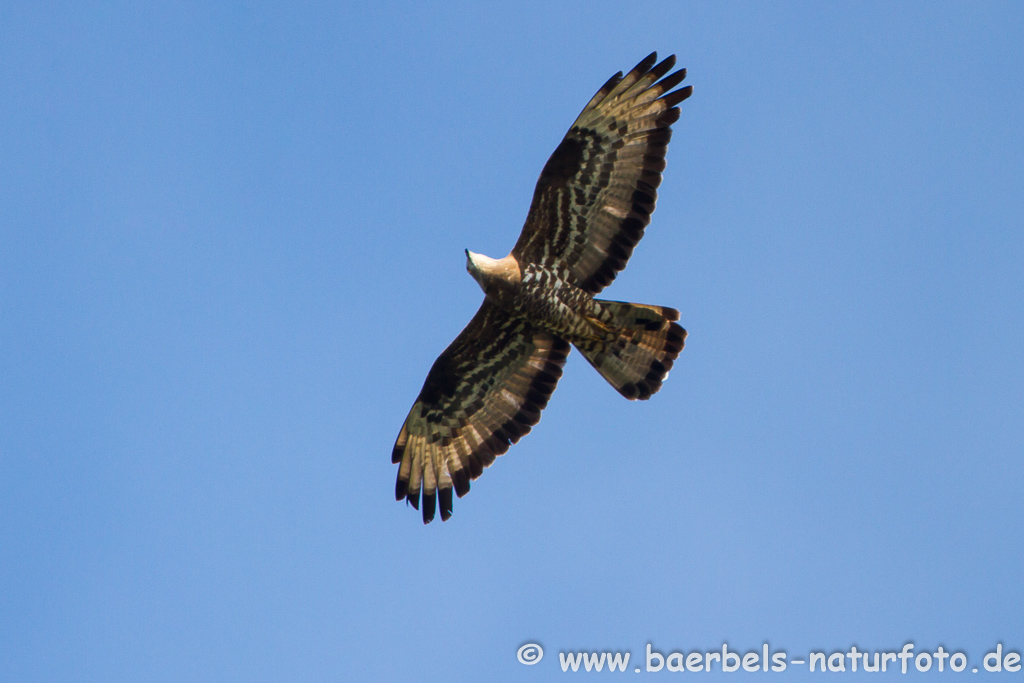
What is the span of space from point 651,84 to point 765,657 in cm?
560

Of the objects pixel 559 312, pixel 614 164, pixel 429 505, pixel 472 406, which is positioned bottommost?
pixel 429 505

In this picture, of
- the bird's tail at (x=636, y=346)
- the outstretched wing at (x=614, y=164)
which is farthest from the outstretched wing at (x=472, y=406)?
the outstretched wing at (x=614, y=164)

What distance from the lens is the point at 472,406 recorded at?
36.7 feet

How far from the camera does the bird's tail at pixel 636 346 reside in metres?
10.4

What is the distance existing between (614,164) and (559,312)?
1.59 meters

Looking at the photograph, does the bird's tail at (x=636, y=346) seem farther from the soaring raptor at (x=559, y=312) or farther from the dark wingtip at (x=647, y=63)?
the dark wingtip at (x=647, y=63)

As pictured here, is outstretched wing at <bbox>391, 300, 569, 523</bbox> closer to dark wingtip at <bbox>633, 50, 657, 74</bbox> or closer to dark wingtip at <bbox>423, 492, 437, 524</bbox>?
dark wingtip at <bbox>423, 492, 437, 524</bbox>

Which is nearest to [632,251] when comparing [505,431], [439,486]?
[505,431]

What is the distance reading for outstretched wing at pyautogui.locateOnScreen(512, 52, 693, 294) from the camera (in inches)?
Result: 388

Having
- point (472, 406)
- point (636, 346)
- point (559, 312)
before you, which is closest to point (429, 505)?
point (472, 406)

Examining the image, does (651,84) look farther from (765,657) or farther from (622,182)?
(765,657)

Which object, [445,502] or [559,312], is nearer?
[559,312]

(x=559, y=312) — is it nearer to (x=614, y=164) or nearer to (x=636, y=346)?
(x=636, y=346)

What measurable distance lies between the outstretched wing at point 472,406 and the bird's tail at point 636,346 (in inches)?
22.6
